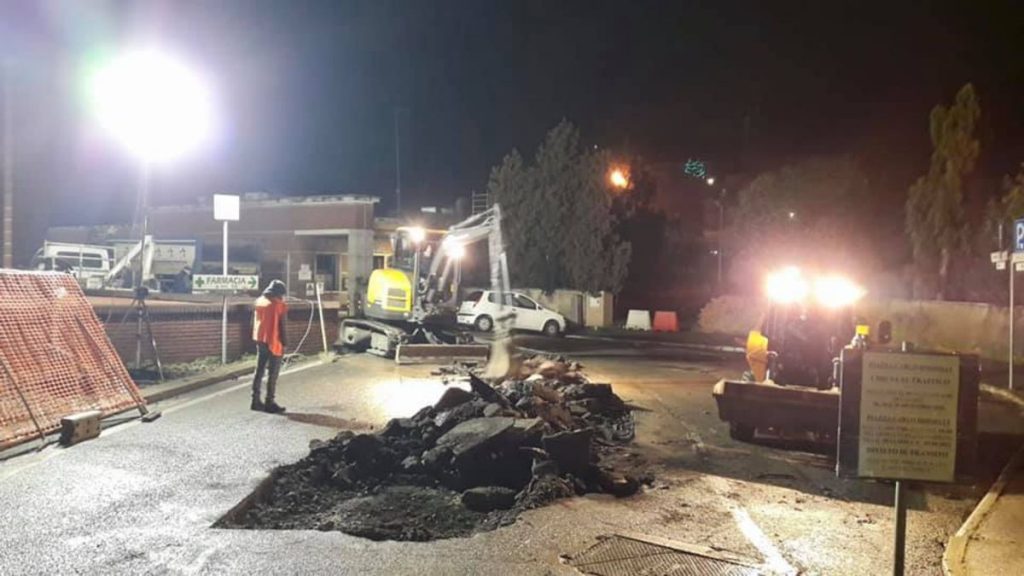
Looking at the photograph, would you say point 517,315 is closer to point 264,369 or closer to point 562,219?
point 562,219

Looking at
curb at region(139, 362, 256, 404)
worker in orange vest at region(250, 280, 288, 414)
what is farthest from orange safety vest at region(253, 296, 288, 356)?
curb at region(139, 362, 256, 404)

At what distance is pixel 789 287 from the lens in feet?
34.7

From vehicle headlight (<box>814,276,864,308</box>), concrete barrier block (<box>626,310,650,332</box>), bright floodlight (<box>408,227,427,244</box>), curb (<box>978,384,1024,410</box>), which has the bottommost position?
curb (<box>978,384,1024,410</box>)

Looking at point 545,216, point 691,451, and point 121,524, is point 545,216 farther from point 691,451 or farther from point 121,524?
point 121,524

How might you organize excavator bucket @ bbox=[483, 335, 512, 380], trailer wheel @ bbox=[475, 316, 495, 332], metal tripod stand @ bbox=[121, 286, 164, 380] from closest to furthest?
metal tripod stand @ bbox=[121, 286, 164, 380] < excavator bucket @ bbox=[483, 335, 512, 380] < trailer wheel @ bbox=[475, 316, 495, 332]

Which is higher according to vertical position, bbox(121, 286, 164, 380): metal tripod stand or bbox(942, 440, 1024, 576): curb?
bbox(121, 286, 164, 380): metal tripod stand

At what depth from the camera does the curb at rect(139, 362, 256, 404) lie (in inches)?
471

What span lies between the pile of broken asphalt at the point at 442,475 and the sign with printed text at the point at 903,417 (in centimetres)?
316

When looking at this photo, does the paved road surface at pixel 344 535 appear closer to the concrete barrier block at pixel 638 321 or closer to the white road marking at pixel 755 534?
the white road marking at pixel 755 534

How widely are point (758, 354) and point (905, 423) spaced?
719cm

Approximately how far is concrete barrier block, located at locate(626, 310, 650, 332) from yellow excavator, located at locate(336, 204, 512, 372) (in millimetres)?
12660

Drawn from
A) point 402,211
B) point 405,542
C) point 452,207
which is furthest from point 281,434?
point 452,207

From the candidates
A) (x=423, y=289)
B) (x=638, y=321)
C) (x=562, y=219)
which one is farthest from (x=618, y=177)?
(x=423, y=289)

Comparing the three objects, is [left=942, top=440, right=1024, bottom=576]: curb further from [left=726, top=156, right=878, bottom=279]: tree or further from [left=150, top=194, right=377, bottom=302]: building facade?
[left=150, top=194, right=377, bottom=302]: building facade
